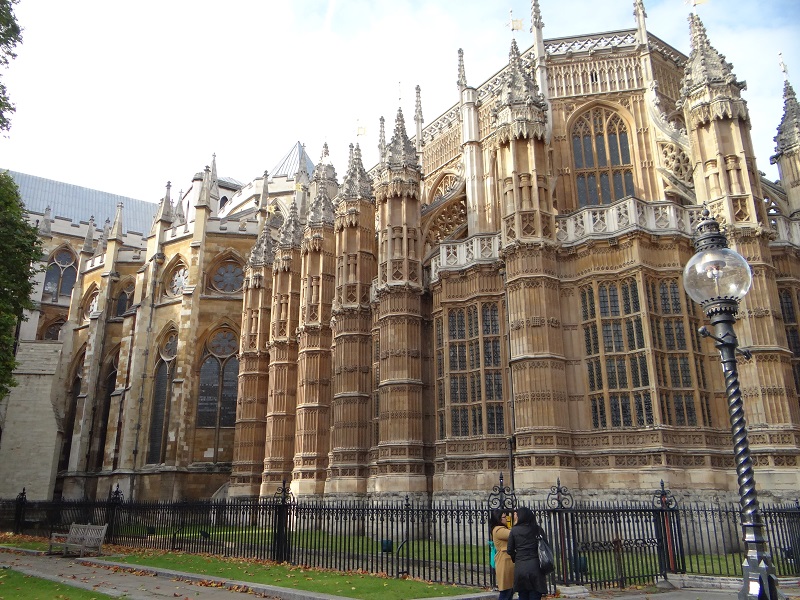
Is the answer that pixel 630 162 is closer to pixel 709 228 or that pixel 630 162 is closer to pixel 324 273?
pixel 324 273

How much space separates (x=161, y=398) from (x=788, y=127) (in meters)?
34.9

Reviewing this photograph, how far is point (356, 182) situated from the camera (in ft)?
93.4

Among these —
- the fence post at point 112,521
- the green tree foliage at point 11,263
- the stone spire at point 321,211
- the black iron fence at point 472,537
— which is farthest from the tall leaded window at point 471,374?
the green tree foliage at point 11,263

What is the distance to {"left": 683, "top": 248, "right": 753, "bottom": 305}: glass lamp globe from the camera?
7465mm

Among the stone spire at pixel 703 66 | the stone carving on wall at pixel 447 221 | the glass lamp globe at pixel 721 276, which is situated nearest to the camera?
the glass lamp globe at pixel 721 276

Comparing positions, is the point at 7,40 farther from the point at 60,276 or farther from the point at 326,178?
the point at 60,276

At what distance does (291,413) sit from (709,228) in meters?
25.6

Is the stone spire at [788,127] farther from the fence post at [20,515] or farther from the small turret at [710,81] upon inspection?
the fence post at [20,515]

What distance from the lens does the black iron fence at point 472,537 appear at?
12234 millimetres

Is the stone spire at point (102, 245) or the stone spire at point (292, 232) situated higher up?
the stone spire at point (102, 245)

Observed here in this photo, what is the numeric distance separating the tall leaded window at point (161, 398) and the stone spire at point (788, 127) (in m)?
32.9

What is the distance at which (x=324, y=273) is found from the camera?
30094 millimetres

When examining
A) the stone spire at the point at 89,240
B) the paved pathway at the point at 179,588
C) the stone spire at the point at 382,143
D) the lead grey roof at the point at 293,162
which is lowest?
the paved pathway at the point at 179,588

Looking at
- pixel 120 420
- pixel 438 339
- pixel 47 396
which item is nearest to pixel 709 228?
pixel 438 339
